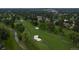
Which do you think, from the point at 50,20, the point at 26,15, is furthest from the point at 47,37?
the point at 26,15

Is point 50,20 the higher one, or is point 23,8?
point 23,8

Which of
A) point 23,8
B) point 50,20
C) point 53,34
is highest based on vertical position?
point 23,8
